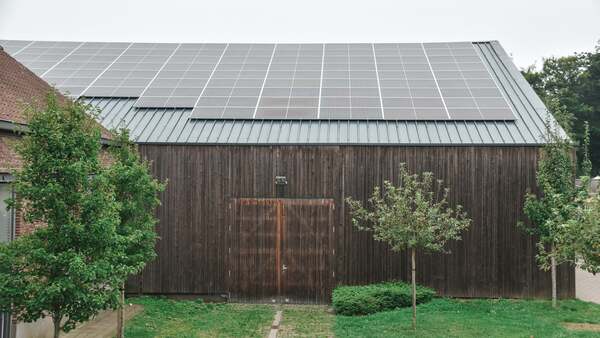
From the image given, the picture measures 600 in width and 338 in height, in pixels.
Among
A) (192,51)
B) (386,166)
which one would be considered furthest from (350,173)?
(192,51)

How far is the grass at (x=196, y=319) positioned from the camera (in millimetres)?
12367

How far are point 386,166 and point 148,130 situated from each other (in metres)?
7.97

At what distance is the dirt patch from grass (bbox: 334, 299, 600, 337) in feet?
0.59

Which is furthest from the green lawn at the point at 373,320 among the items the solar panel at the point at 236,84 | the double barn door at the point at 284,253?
the solar panel at the point at 236,84

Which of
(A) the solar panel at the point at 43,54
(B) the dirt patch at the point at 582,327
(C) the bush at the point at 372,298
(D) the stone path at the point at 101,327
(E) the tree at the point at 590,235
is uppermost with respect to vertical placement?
(A) the solar panel at the point at 43,54

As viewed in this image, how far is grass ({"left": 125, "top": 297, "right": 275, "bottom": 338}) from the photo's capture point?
12367 millimetres

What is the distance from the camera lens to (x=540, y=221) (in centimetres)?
1435

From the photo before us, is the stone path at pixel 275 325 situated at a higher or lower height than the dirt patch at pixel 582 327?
lower

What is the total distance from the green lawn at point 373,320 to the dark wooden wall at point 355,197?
828 mm

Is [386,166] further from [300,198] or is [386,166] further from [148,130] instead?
[148,130]

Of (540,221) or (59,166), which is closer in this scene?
(59,166)

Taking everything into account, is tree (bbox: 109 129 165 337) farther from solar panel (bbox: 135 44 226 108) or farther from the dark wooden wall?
solar panel (bbox: 135 44 226 108)

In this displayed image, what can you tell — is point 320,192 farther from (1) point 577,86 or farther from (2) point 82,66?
(1) point 577,86

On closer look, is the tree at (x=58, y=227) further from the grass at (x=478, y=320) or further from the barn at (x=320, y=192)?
the barn at (x=320, y=192)
